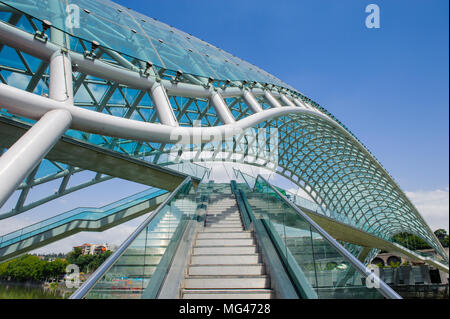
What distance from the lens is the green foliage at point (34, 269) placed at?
18.8 meters

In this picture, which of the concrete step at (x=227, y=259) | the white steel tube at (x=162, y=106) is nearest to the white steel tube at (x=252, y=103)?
the white steel tube at (x=162, y=106)

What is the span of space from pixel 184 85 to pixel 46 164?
12740mm

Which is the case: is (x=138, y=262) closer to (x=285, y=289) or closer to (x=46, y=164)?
(x=285, y=289)

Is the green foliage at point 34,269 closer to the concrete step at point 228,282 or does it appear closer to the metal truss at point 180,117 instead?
the metal truss at point 180,117

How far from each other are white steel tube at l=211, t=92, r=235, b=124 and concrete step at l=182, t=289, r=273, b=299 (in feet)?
23.1

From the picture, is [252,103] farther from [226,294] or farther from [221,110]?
[226,294]

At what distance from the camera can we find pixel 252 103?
15.0 meters

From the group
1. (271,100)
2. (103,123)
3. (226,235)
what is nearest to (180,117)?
(271,100)

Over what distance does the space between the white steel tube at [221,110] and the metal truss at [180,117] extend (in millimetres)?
52

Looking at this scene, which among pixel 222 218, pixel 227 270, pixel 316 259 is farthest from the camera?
pixel 222 218

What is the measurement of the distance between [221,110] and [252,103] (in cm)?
366

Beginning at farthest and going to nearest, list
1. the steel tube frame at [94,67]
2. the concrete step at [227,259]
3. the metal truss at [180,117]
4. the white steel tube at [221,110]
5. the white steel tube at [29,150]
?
the white steel tube at [221,110], the steel tube frame at [94,67], the metal truss at [180,117], the concrete step at [227,259], the white steel tube at [29,150]
